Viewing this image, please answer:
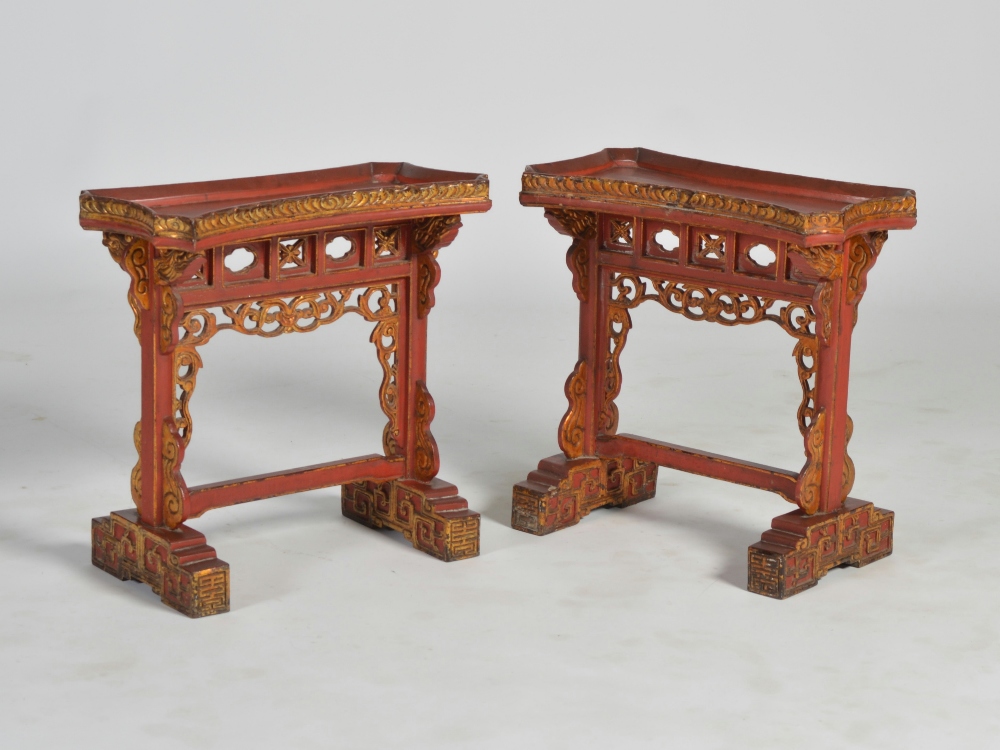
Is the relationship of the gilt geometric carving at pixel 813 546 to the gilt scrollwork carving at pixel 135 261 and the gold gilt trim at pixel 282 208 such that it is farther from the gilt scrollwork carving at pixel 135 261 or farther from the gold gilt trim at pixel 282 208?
the gilt scrollwork carving at pixel 135 261

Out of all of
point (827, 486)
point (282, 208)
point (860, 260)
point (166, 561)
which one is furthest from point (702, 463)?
point (166, 561)

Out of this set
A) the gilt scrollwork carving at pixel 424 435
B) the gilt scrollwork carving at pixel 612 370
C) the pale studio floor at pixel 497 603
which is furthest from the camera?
the gilt scrollwork carving at pixel 612 370

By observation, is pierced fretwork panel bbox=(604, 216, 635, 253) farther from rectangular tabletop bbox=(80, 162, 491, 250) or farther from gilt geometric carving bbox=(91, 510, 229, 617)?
gilt geometric carving bbox=(91, 510, 229, 617)

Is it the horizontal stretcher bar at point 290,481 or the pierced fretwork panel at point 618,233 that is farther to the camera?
the pierced fretwork panel at point 618,233

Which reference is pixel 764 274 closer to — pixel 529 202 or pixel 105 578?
pixel 529 202

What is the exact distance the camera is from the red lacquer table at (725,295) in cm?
525

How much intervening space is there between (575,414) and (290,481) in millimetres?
1041

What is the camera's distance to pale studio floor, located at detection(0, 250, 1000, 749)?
443 centimetres

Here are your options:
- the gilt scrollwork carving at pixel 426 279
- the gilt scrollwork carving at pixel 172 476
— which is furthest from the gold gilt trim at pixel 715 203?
the gilt scrollwork carving at pixel 172 476

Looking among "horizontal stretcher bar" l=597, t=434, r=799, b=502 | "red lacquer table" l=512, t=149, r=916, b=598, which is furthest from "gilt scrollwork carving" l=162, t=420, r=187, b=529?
"horizontal stretcher bar" l=597, t=434, r=799, b=502

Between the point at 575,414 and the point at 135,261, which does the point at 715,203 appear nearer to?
the point at 575,414

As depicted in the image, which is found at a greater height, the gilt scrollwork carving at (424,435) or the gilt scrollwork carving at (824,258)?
the gilt scrollwork carving at (824,258)

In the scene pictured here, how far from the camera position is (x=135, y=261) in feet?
16.6

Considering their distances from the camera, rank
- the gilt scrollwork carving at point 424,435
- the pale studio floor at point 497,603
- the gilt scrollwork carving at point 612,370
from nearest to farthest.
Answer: the pale studio floor at point 497,603 → the gilt scrollwork carving at point 424,435 → the gilt scrollwork carving at point 612,370
